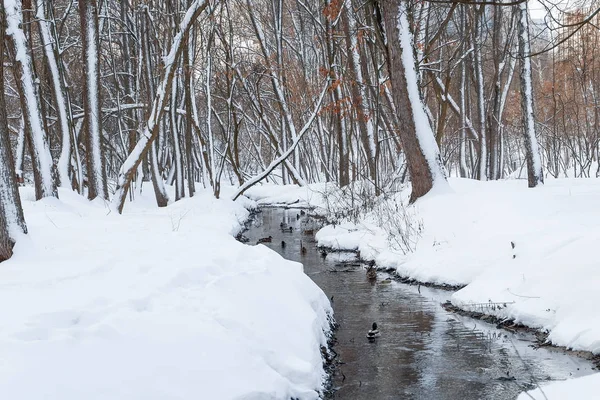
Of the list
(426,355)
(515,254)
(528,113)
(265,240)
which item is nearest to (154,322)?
(426,355)

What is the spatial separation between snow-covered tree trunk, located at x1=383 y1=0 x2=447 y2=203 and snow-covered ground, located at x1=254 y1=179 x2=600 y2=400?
539 mm

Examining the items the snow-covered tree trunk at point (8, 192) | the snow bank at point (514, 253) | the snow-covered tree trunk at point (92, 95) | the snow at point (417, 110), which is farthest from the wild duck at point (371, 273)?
the snow-covered tree trunk at point (92, 95)

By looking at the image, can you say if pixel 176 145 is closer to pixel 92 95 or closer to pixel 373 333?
pixel 92 95

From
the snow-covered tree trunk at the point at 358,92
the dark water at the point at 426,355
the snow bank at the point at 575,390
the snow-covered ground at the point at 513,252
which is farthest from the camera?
the snow-covered tree trunk at the point at 358,92

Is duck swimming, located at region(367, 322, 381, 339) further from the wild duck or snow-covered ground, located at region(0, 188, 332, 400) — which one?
A: the wild duck

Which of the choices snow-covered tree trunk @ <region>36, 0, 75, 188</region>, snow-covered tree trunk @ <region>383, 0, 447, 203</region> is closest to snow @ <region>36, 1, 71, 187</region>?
snow-covered tree trunk @ <region>36, 0, 75, 188</region>

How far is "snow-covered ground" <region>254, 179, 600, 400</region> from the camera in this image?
5.40 metres

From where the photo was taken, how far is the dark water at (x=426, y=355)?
14.7ft

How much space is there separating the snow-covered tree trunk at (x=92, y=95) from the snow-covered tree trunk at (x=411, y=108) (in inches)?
256

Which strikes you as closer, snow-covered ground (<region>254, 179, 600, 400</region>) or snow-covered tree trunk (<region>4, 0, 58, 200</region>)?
snow-covered ground (<region>254, 179, 600, 400</region>)

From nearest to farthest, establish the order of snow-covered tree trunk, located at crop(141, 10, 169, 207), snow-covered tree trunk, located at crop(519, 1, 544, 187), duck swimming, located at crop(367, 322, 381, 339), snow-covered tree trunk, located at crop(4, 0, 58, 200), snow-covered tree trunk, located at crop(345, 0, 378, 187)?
duck swimming, located at crop(367, 322, 381, 339)
snow-covered tree trunk, located at crop(4, 0, 58, 200)
snow-covered tree trunk, located at crop(519, 1, 544, 187)
snow-covered tree trunk, located at crop(345, 0, 378, 187)
snow-covered tree trunk, located at crop(141, 10, 169, 207)

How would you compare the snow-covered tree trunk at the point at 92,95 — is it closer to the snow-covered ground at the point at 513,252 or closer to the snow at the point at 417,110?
the snow-covered ground at the point at 513,252

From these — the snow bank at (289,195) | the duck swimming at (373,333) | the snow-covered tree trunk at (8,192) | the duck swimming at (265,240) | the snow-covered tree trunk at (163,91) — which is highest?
the snow-covered tree trunk at (163,91)

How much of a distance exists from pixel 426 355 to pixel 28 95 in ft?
31.2
